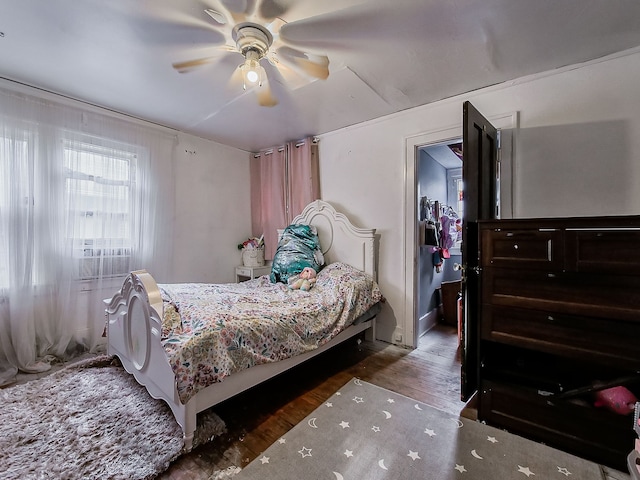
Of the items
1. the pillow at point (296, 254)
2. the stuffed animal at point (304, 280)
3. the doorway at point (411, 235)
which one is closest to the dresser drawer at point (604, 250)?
the doorway at point (411, 235)

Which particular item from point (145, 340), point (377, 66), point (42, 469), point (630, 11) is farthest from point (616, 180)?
point (42, 469)

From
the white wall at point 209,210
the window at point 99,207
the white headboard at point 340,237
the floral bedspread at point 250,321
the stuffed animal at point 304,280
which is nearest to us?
the floral bedspread at point 250,321

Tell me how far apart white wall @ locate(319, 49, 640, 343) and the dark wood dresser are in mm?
750

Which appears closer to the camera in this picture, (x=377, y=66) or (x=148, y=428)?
(x=148, y=428)

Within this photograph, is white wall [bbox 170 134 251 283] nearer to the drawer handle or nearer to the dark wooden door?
the dark wooden door

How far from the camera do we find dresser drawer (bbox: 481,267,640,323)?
135 centimetres

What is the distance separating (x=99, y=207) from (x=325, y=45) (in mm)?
2551

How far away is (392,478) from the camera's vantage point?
1323 millimetres

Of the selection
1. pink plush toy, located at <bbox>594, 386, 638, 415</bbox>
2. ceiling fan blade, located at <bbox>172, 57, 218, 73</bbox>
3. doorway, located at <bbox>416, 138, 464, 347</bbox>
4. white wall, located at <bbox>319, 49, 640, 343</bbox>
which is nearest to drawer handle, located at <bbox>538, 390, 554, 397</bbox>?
pink plush toy, located at <bbox>594, 386, 638, 415</bbox>

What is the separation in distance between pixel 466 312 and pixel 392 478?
104 cm

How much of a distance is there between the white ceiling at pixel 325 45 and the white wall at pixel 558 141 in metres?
0.13

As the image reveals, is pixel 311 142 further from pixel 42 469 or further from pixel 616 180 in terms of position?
pixel 42 469

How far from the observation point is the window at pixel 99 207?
258cm

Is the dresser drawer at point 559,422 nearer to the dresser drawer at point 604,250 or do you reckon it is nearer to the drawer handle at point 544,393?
the drawer handle at point 544,393
